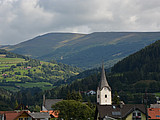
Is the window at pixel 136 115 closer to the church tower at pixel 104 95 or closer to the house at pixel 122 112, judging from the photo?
the house at pixel 122 112

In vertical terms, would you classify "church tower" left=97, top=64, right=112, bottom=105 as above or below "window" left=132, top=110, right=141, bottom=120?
above

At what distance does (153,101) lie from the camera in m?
200

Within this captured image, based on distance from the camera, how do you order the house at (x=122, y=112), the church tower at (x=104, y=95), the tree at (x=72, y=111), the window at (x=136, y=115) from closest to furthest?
the window at (x=136, y=115)
the house at (x=122, y=112)
the tree at (x=72, y=111)
the church tower at (x=104, y=95)

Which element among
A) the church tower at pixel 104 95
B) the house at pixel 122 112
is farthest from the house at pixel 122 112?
the church tower at pixel 104 95

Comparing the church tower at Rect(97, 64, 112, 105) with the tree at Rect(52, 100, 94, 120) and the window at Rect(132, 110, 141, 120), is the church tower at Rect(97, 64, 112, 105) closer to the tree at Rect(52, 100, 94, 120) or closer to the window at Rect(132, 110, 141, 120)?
the tree at Rect(52, 100, 94, 120)

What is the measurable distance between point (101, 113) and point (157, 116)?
2317cm

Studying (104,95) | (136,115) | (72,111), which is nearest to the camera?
(136,115)

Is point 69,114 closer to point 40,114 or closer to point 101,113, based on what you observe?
point 101,113

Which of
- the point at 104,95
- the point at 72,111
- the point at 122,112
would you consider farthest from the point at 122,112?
the point at 104,95

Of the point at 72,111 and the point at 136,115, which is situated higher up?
the point at 72,111

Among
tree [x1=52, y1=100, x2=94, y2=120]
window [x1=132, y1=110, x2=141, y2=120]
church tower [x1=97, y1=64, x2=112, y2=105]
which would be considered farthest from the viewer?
church tower [x1=97, y1=64, x2=112, y2=105]

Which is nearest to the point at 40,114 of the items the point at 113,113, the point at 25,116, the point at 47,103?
the point at 25,116

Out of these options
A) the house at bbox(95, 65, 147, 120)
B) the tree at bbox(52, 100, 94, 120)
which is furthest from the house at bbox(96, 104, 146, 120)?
the tree at bbox(52, 100, 94, 120)

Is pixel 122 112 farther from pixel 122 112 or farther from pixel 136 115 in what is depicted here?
pixel 136 115
